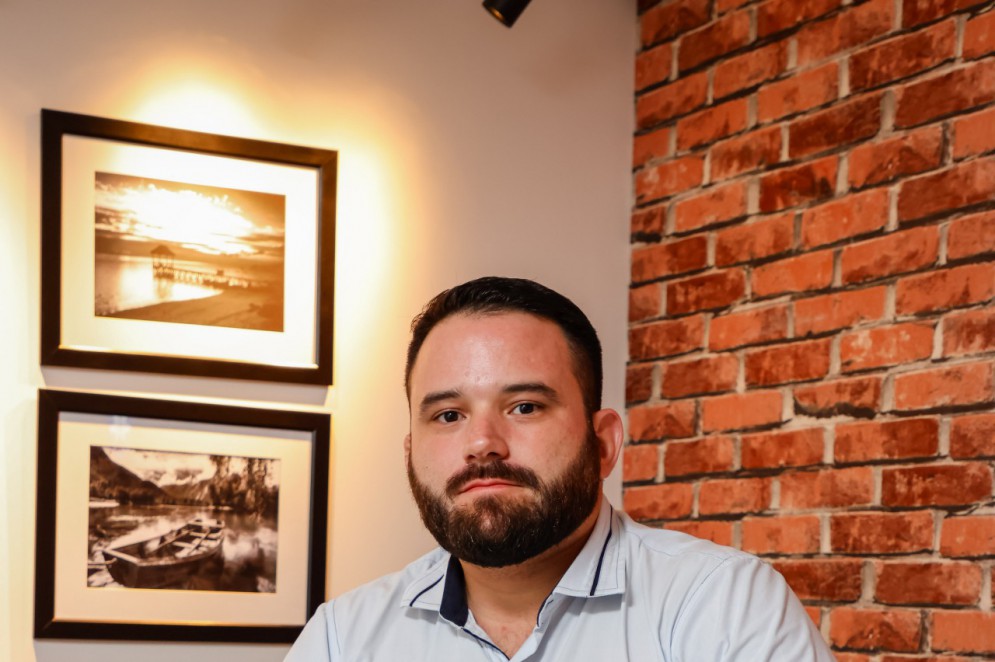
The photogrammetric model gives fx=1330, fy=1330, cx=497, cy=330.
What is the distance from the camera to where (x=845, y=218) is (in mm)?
2461

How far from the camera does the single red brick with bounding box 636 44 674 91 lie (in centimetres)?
299

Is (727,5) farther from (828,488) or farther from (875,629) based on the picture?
(875,629)

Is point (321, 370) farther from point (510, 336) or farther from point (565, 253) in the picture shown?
point (510, 336)

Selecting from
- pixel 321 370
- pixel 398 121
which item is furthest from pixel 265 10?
pixel 321 370

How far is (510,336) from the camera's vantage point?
5.97 feet

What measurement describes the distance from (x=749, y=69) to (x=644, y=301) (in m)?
0.56

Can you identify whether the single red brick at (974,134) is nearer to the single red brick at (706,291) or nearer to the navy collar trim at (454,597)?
the single red brick at (706,291)

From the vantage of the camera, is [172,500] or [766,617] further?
[172,500]

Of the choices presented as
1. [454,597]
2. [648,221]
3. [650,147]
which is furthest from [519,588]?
[650,147]

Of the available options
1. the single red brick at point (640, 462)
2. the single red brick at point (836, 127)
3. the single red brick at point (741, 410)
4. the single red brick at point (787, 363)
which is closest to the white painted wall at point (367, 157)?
Answer: the single red brick at point (640, 462)

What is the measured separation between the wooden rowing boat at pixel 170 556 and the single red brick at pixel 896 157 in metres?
1.37

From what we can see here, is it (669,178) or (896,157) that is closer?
(896,157)

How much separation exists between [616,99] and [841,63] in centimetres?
67

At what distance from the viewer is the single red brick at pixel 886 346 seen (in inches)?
90.0
